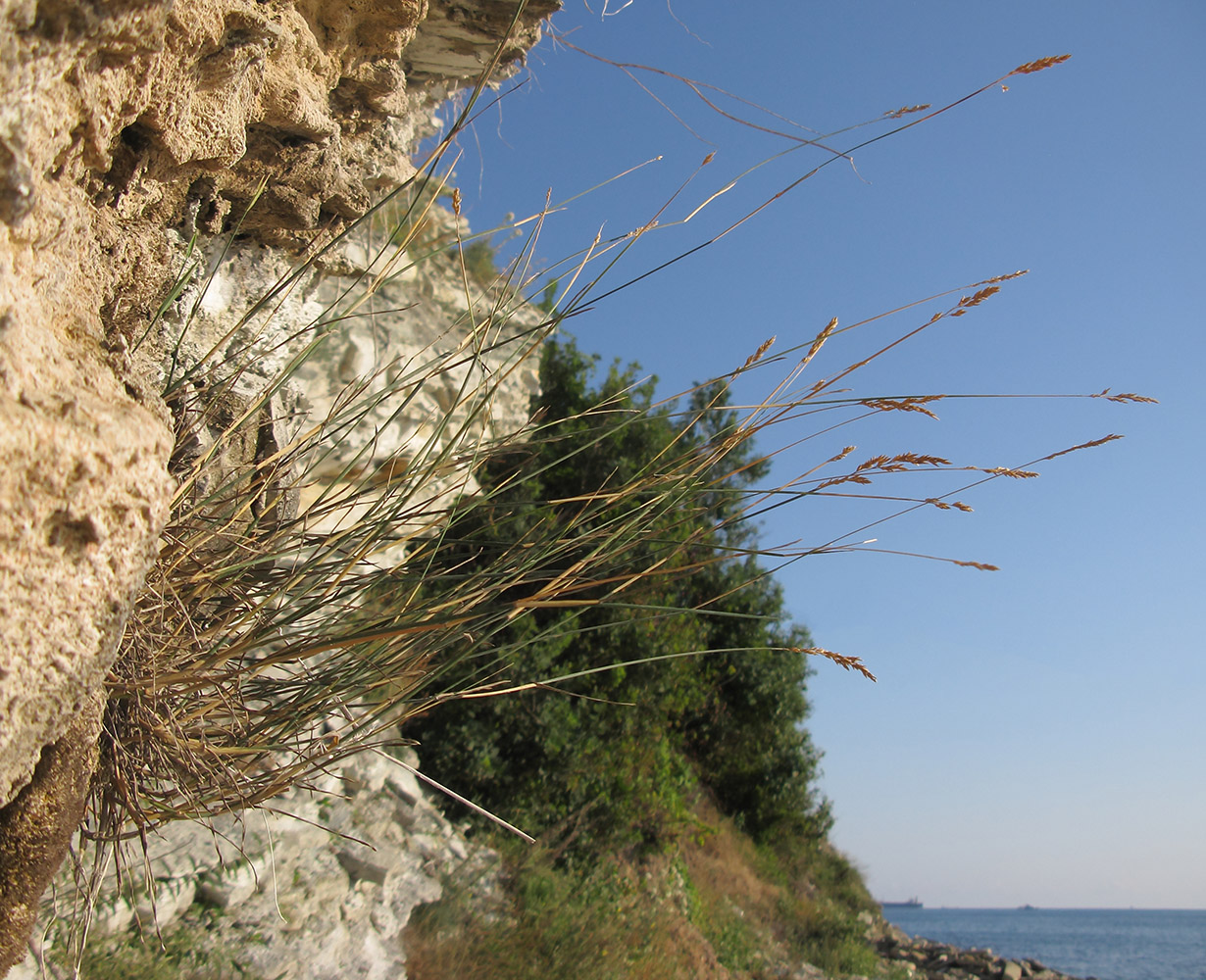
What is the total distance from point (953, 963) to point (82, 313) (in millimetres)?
18458

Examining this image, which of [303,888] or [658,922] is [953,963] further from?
[303,888]

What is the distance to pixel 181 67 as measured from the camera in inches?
52.3

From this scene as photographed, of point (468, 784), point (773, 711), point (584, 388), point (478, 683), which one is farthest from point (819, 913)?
point (478, 683)

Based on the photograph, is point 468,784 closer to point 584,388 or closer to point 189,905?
point 189,905

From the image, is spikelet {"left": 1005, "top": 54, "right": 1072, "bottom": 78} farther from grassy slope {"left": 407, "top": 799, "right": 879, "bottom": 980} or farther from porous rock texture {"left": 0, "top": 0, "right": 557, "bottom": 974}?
grassy slope {"left": 407, "top": 799, "right": 879, "bottom": 980}

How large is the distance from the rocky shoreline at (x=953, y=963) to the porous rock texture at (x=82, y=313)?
14.5 meters

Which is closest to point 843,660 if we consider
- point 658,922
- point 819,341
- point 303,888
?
point 819,341

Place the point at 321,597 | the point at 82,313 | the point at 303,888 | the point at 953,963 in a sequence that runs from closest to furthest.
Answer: the point at 82,313 → the point at 321,597 → the point at 303,888 → the point at 953,963

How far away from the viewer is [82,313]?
3.55 ft

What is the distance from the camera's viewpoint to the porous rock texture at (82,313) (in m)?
0.80

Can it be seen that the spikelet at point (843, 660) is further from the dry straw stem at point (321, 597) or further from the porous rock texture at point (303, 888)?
the porous rock texture at point (303, 888)

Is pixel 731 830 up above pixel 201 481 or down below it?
below

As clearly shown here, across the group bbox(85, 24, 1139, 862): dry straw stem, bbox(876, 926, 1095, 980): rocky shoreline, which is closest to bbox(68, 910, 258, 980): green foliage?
bbox(85, 24, 1139, 862): dry straw stem

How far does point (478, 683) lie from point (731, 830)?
1263 centimetres
